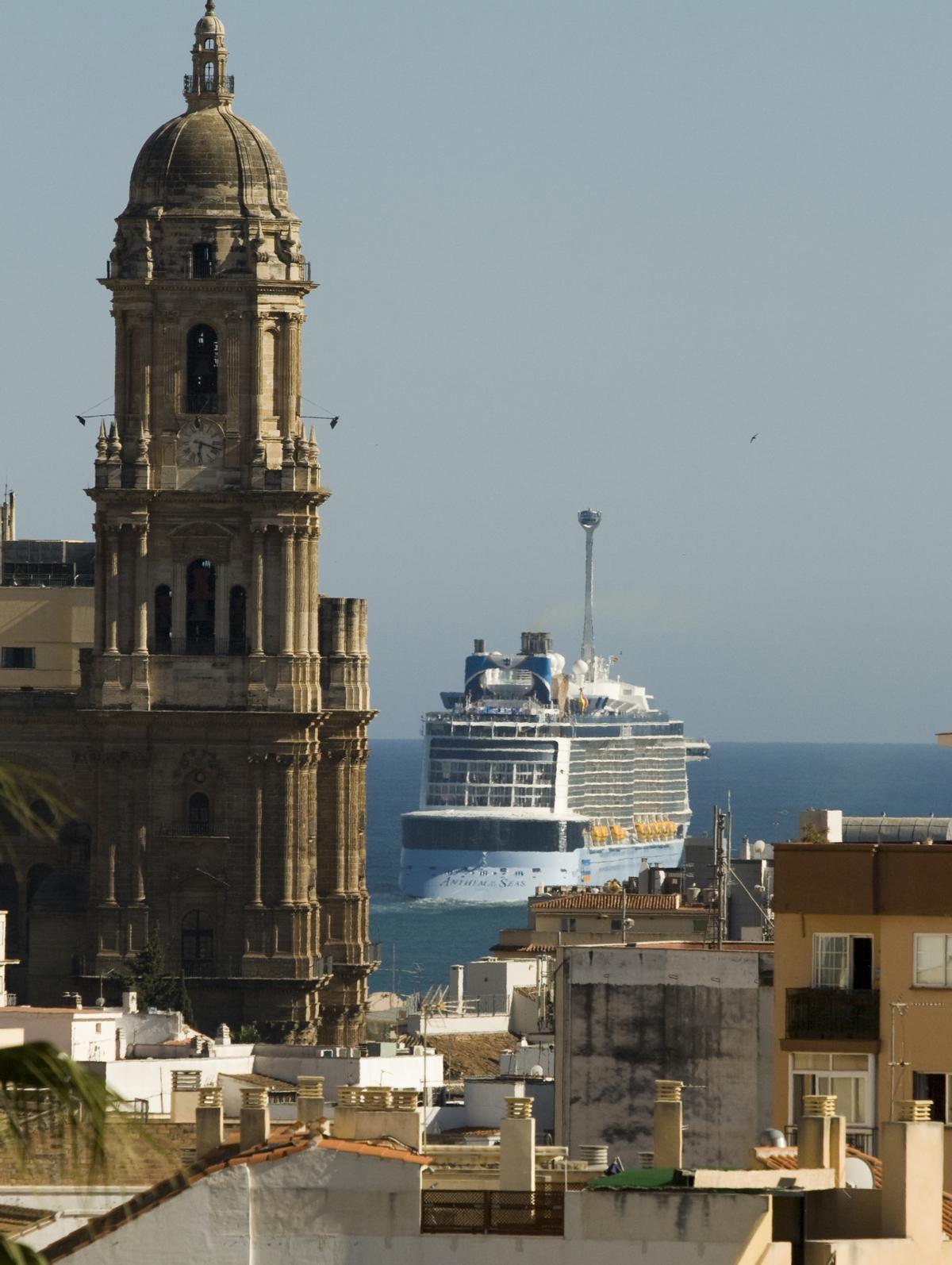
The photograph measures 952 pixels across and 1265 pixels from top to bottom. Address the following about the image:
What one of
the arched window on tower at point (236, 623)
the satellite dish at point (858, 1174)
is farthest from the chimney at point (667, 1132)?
the arched window on tower at point (236, 623)

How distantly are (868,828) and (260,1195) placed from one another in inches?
931

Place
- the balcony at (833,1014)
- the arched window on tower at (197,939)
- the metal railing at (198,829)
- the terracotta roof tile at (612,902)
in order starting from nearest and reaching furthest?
1. the balcony at (833,1014)
2. the terracotta roof tile at (612,902)
3. the arched window on tower at (197,939)
4. the metal railing at (198,829)

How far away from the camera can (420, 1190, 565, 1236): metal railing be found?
22125 mm

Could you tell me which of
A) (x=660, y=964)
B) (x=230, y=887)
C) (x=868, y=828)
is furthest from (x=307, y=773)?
(x=660, y=964)

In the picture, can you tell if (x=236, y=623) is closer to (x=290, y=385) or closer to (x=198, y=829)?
(x=198, y=829)

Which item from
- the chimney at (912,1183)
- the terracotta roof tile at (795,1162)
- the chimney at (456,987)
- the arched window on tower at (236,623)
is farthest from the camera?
the arched window on tower at (236,623)

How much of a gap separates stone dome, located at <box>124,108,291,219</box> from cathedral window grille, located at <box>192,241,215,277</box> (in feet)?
2.84

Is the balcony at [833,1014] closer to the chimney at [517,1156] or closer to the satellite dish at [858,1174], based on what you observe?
the satellite dish at [858,1174]

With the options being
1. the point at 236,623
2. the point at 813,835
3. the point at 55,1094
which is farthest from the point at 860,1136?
the point at 236,623

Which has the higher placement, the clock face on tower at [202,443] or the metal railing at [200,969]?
the clock face on tower at [202,443]

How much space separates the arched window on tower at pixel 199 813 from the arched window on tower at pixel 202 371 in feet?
32.9

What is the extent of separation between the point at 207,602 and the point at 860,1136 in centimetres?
7730

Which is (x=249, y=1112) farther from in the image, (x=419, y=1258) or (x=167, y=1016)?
(x=167, y=1016)

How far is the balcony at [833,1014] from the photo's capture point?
28.8 meters
